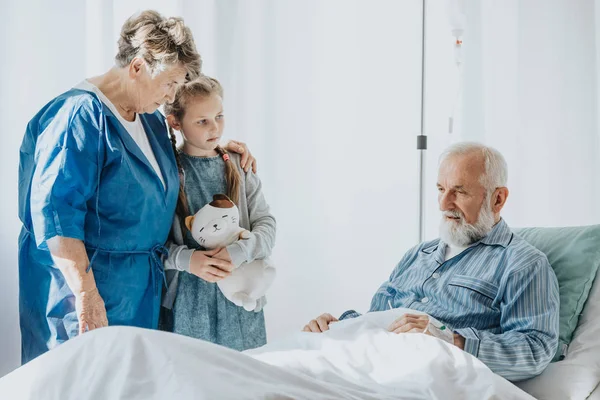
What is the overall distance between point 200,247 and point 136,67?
0.56 metres

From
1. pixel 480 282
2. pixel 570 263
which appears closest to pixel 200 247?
pixel 480 282

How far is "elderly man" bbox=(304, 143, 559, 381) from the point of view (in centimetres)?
180

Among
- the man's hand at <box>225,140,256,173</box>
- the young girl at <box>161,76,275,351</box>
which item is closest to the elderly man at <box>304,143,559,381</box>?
the young girl at <box>161,76,275,351</box>

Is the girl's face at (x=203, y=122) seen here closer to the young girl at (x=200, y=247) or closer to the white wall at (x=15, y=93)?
the young girl at (x=200, y=247)

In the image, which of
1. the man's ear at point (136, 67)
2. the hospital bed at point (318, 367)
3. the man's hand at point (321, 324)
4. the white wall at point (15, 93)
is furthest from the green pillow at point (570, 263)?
the white wall at point (15, 93)

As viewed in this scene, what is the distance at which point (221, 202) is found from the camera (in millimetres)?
2148

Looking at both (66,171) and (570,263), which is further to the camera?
(570,263)

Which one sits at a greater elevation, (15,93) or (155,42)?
(155,42)

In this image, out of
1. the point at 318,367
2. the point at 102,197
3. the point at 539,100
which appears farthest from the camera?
the point at 539,100

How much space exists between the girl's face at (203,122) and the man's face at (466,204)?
69 cm

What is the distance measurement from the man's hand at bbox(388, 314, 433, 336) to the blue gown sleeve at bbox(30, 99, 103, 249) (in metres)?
0.81

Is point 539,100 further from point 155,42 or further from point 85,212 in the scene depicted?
Result: point 85,212

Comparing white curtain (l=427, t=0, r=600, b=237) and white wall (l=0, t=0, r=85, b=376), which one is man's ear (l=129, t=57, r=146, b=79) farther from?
white curtain (l=427, t=0, r=600, b=237)

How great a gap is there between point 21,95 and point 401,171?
66.2 inches
